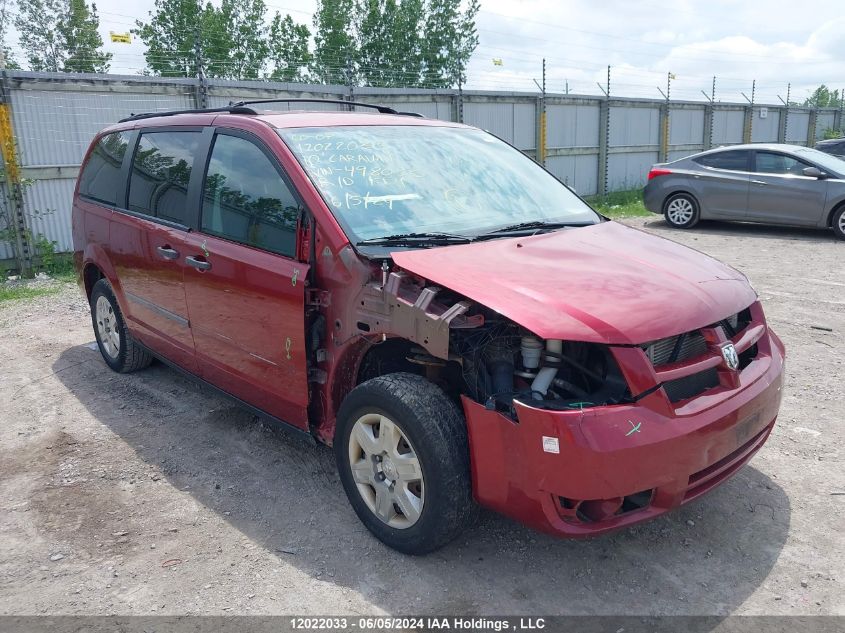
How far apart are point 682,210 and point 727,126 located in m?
13.8

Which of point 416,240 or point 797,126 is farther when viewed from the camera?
point 797,126

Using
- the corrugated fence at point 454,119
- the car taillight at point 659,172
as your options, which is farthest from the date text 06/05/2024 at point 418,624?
the car taillight at point 659,172

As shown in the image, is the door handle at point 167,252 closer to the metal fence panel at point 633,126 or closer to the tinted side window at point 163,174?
the tinted side window at point 163,174

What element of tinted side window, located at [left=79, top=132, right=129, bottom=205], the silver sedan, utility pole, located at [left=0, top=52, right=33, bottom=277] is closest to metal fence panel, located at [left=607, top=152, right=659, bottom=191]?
the silver sedan

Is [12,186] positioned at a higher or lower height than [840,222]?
higher

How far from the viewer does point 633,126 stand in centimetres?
1958

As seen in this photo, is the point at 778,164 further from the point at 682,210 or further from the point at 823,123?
the point at 823,123

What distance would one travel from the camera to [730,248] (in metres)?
10.5

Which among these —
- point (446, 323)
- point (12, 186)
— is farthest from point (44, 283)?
point (446, 323)

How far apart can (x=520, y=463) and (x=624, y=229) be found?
6.00ft

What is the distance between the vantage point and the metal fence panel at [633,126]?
61.8 feet

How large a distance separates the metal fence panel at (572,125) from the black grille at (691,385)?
14.6 meters

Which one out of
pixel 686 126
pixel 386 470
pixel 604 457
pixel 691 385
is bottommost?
pixel 386 470

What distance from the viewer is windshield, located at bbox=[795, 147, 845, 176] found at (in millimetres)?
11195
